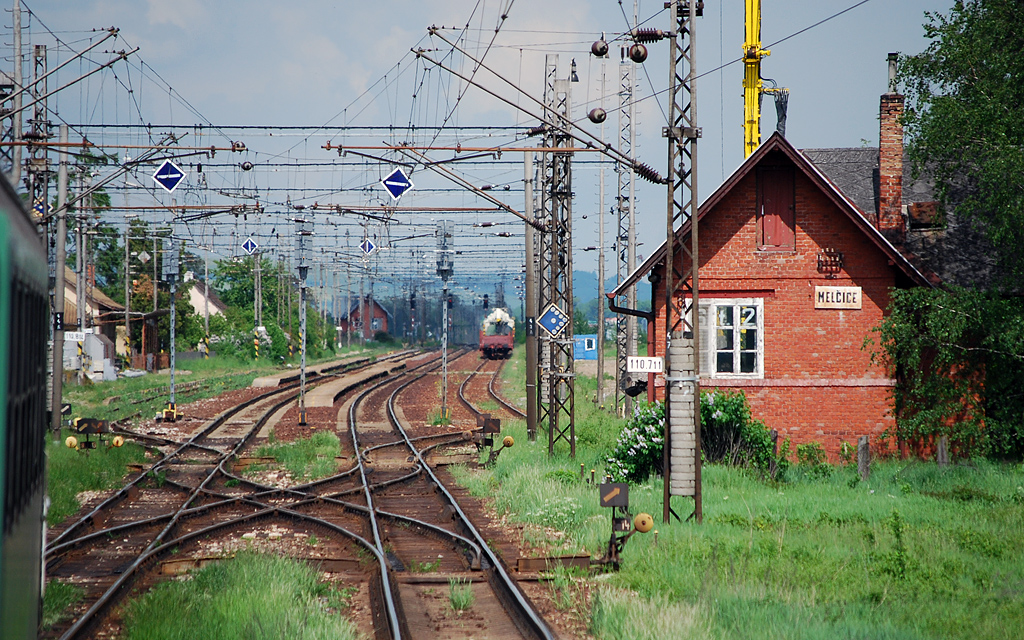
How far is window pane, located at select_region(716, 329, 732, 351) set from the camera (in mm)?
20438

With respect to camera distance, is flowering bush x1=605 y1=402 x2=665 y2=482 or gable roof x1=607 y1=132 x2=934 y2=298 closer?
flowering bush x1=605 y1=402 x2=665 y2=482

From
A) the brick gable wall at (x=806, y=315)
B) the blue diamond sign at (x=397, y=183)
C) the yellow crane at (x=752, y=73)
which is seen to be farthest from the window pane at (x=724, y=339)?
the yellow crane at (x=752, y=73)

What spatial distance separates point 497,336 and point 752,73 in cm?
3512

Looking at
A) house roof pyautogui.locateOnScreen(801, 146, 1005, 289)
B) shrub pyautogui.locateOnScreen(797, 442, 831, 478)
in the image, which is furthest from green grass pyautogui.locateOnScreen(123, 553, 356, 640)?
house roof pyautogui.locateOnScreen(801, 146, 1005, 289)

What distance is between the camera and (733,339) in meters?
20.4

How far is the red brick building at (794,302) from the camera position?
787 inches

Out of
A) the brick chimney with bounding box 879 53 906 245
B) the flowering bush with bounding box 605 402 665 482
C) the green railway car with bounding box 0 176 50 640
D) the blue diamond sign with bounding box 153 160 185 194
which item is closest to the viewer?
the green railway car with bounding box 0 176 50 640

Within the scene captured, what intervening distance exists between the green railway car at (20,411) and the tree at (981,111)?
15352 mm

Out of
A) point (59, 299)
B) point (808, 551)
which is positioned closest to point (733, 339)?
point (808, 551)

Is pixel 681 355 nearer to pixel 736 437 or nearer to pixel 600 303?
pixel 736 437

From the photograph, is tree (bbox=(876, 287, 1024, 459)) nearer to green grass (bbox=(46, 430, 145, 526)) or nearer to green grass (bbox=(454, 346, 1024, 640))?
green grass (bbox=(454, 346, 1024, 640))

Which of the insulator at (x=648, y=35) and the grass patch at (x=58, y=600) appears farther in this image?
the insulator at (x=648, y=35)

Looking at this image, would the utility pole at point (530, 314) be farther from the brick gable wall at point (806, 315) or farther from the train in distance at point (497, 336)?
the train in distance at point (497, 336)

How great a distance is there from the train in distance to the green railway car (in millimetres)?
65356
